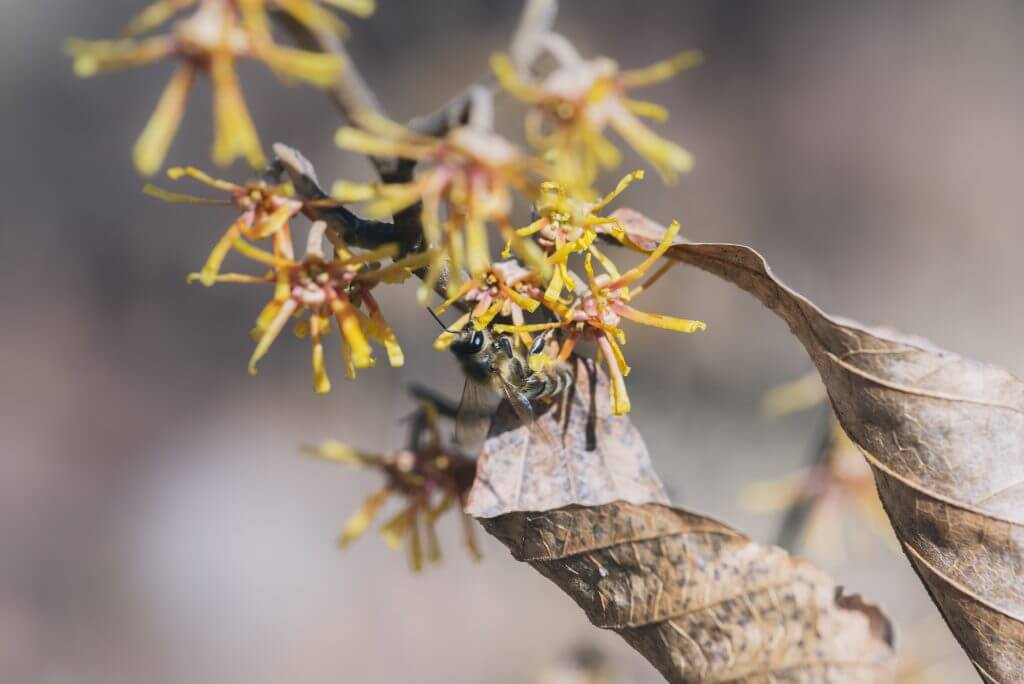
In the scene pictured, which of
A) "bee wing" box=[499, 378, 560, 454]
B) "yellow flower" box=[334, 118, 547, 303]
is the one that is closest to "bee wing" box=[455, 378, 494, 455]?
"bee wing" box=[499, 378, 560, 454]

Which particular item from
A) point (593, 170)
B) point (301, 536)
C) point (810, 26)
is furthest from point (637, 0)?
point (593, 170)

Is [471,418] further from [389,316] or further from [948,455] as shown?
[389,316]

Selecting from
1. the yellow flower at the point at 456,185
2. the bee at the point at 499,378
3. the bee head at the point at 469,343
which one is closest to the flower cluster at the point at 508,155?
the yellow flower at the point at 456,185

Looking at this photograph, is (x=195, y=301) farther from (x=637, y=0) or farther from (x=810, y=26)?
(x=810, y=26)

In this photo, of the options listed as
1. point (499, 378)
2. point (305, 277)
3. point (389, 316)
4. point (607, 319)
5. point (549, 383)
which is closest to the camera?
point (305, 277)

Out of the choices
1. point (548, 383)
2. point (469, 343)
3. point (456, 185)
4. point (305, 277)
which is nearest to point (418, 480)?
point (469, 343)

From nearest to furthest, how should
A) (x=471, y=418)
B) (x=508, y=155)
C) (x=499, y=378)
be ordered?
(x=508, y=155) < (x=499, y=378) < (x=471, y=418)

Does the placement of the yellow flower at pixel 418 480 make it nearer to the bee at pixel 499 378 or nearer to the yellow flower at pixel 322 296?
the bee at pixel 499 378
